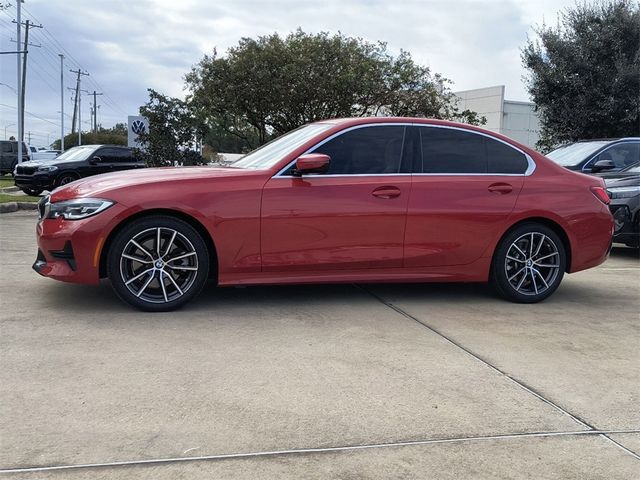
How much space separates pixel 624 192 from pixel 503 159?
407cm

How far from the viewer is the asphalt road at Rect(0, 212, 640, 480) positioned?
280cm

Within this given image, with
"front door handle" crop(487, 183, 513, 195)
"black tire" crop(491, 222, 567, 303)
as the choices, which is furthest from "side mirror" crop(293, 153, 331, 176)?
"black tire" crop(491, 222, 567, 303)

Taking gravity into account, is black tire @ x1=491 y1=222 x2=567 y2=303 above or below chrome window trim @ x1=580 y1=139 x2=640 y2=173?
below

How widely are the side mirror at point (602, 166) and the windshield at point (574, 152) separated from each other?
30cm

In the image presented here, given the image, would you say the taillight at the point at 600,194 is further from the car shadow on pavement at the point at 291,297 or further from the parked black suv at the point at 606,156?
the parked black suv at the point at 606,156

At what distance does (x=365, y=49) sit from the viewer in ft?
84.0

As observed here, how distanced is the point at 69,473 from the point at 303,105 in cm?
2317

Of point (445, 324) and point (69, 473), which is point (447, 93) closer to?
point (445, 324)

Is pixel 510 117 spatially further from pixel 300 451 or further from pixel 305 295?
pixel 300 451

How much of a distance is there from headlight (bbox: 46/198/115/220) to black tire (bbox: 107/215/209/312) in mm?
248

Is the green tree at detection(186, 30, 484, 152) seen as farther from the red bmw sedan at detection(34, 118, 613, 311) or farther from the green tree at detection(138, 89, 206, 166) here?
the red bmw sedan at detection(34, 118, 613, 311)

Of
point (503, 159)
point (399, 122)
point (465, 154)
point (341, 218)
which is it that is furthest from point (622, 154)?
point (341, 218)

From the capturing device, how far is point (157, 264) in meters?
4.91

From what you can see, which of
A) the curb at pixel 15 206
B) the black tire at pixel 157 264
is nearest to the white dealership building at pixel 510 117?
the curb at pixel 15 206
